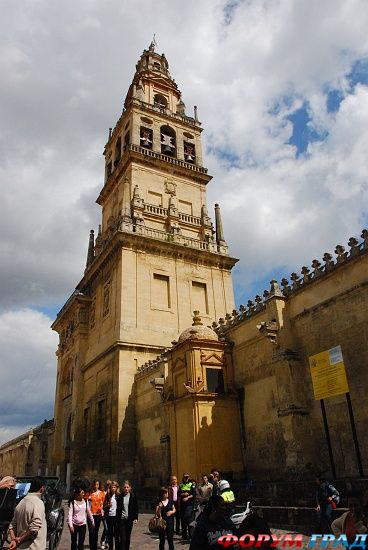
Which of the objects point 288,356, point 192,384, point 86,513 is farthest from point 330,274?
point 86,513

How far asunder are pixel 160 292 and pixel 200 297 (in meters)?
2.81

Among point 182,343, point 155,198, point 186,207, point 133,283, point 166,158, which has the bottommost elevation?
point 182,343

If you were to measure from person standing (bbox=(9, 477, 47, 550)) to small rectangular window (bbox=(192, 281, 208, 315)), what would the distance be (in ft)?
74.7

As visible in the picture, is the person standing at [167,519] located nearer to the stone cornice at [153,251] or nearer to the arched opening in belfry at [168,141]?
the stone cornice at [153,251]

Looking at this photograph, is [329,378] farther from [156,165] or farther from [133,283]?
[156,165]

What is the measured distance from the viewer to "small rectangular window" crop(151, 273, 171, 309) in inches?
1051

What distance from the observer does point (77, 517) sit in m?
8.23

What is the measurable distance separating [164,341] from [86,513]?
17.2 meters

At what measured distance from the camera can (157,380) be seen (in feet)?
63.1

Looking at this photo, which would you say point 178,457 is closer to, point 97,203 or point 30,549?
point 30,549

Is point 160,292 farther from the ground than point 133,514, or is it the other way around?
point 160,292

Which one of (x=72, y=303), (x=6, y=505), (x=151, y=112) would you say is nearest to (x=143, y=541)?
(x=6, y=505)

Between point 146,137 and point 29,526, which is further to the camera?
point 146,137

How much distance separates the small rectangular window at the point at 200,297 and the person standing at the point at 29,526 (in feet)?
74.7
